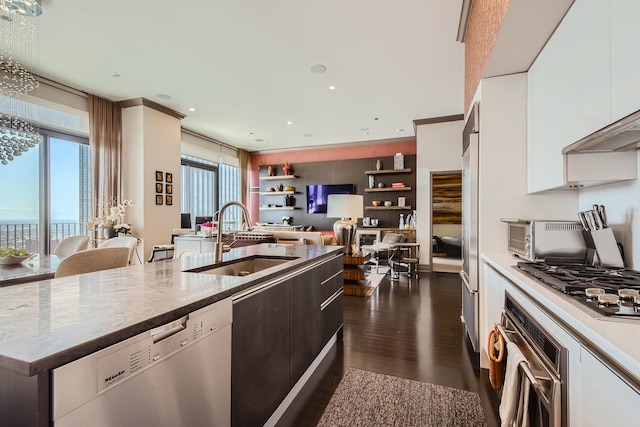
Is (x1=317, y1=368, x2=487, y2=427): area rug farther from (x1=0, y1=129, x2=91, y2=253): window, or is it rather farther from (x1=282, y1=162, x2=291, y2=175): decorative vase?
(x1=282, y1=162, x2=291, y2=175): decorative vase

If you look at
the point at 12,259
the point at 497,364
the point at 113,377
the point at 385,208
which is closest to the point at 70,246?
the point at 12,259

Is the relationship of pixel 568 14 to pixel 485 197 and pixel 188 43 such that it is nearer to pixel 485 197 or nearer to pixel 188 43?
pixel 485 197

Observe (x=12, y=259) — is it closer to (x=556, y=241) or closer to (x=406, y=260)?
(x=556, y=241)

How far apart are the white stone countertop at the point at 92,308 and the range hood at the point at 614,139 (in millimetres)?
1635

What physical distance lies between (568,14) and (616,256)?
1341 mm

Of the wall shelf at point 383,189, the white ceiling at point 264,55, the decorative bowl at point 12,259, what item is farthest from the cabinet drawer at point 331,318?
→ the wall shelf at point 383,189

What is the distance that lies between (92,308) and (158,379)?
0.33m

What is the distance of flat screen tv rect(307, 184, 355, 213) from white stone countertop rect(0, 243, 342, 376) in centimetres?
675

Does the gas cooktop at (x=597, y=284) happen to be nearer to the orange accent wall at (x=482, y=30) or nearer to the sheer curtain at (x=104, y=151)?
the orange accent wall at (x=482, y=30)

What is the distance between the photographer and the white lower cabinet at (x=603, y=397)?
2.20 feet

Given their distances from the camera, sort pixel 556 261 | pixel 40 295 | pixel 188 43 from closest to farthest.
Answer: pixel 40 295, pixel 556 261, pixel 188 43

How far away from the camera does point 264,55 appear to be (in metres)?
3.74

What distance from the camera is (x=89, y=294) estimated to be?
3.69 feet

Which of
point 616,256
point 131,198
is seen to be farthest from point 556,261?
point 131,198
